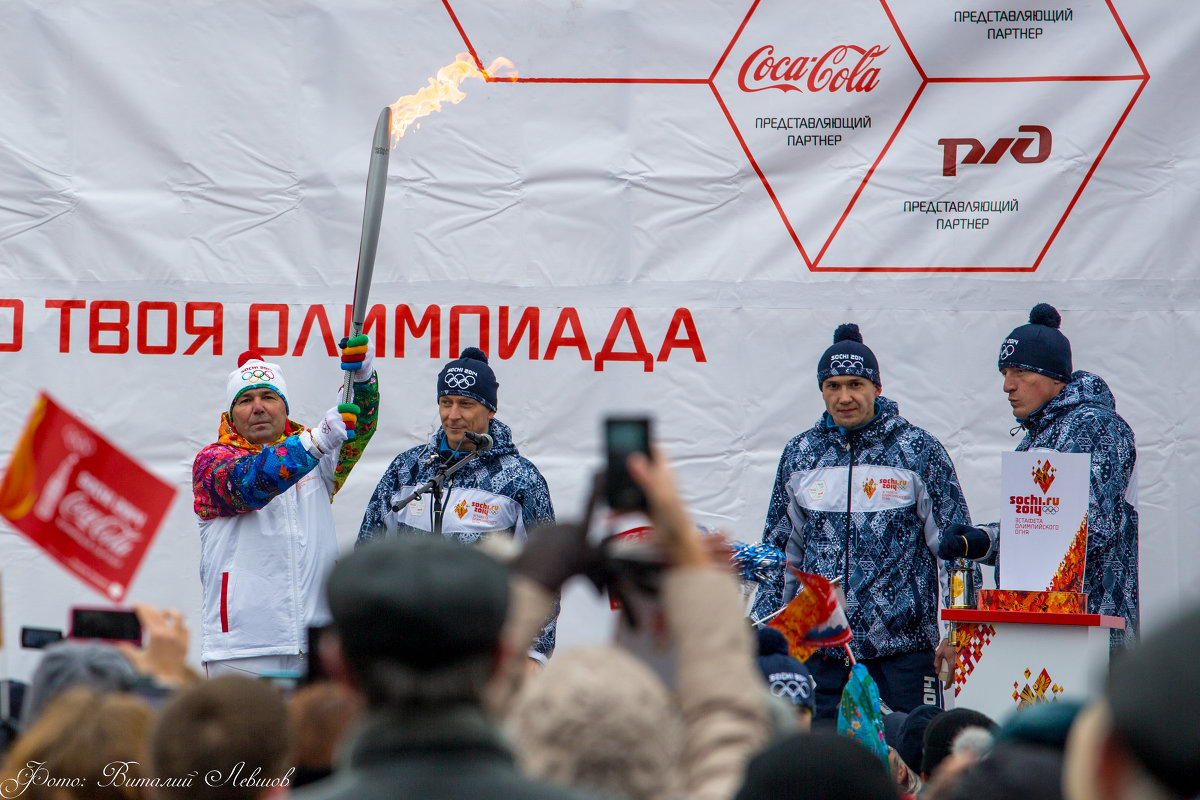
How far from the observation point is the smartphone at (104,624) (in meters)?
2.89

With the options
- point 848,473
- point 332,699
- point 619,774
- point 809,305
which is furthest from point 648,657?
point 809,305

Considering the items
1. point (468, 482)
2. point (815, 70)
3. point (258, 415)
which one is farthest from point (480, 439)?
point (815, 70)

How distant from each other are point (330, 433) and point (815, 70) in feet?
9.72

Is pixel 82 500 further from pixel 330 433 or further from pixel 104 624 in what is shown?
pixel 330 433

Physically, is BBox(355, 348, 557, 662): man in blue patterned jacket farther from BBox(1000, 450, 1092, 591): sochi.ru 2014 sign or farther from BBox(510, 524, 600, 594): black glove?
BBox(510, 524, 600, 594): black glove

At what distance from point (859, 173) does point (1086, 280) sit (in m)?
1.13

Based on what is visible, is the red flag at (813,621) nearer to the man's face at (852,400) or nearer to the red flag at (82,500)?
the man's face at (852,400)

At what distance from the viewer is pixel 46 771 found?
72.5 inches

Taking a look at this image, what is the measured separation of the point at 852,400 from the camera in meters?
5.63

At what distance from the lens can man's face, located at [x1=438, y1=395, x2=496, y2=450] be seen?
5.72 metres

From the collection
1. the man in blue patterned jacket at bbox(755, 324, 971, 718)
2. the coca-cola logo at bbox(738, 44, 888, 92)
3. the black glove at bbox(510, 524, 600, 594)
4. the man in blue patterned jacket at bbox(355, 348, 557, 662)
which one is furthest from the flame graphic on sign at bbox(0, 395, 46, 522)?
the coca-cola logo at bbox(738, 44, 888, 92)

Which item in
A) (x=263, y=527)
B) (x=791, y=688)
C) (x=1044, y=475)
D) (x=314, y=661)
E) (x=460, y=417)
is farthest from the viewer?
(x=460, y=417)

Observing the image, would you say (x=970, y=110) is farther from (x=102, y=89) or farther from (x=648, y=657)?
(x=648, y=657)

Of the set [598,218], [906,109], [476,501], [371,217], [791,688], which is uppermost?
[906,109]
